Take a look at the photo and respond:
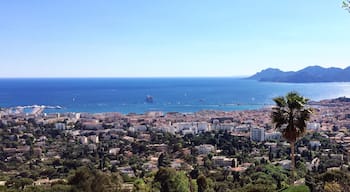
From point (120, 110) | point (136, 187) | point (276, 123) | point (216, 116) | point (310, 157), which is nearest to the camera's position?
point (276, 123)

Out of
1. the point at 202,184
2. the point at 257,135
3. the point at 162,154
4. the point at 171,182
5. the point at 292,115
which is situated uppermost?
the point at 292,115

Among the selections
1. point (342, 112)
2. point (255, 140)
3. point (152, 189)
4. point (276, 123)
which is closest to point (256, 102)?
point (342, 112)

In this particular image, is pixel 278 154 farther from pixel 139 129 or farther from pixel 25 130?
pixel 25 130

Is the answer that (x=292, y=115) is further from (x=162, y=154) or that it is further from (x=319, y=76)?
(x=319, y=76)

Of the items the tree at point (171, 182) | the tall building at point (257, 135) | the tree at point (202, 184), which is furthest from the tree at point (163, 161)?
the tall building at point (257, 135)

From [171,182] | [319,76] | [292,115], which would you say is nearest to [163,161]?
[171,182]

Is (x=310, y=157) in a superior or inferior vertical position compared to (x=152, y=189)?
inferior
